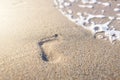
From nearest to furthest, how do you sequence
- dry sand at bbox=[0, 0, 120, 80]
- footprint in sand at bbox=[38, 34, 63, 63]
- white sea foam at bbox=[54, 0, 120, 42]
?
dry sand at bbox=[0, 0, 120, 80] < footprint in sand at bbox=[38, 34, 63, 63] < white sea foam at bbox=[54, 0, 120, 42]

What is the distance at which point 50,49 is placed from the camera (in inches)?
82.0

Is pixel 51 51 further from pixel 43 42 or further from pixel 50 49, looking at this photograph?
pixel 43 42

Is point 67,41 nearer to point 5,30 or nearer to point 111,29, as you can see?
point 111,29

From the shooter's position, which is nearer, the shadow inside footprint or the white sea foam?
the shadow inside footprint

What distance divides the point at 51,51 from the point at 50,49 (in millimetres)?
29

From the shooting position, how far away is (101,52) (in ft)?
6.60

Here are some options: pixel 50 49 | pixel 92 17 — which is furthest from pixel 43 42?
pixel 92 17

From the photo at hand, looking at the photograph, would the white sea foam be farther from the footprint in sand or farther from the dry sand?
the footprint in sand

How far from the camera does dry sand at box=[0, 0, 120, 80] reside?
185 centimetres

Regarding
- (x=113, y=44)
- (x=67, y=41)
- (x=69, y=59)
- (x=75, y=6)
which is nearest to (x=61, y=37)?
(x=67, y=41)

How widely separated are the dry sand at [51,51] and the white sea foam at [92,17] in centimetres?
9

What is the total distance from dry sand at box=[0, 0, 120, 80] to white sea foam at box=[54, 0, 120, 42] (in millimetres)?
87

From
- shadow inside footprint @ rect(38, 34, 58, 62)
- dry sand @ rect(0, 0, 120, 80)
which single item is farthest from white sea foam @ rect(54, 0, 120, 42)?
shadow inside footprint @ rect(38, 34, 58, 62)

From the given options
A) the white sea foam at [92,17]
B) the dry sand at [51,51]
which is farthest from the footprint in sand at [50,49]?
the white sea foam at [92,17]
